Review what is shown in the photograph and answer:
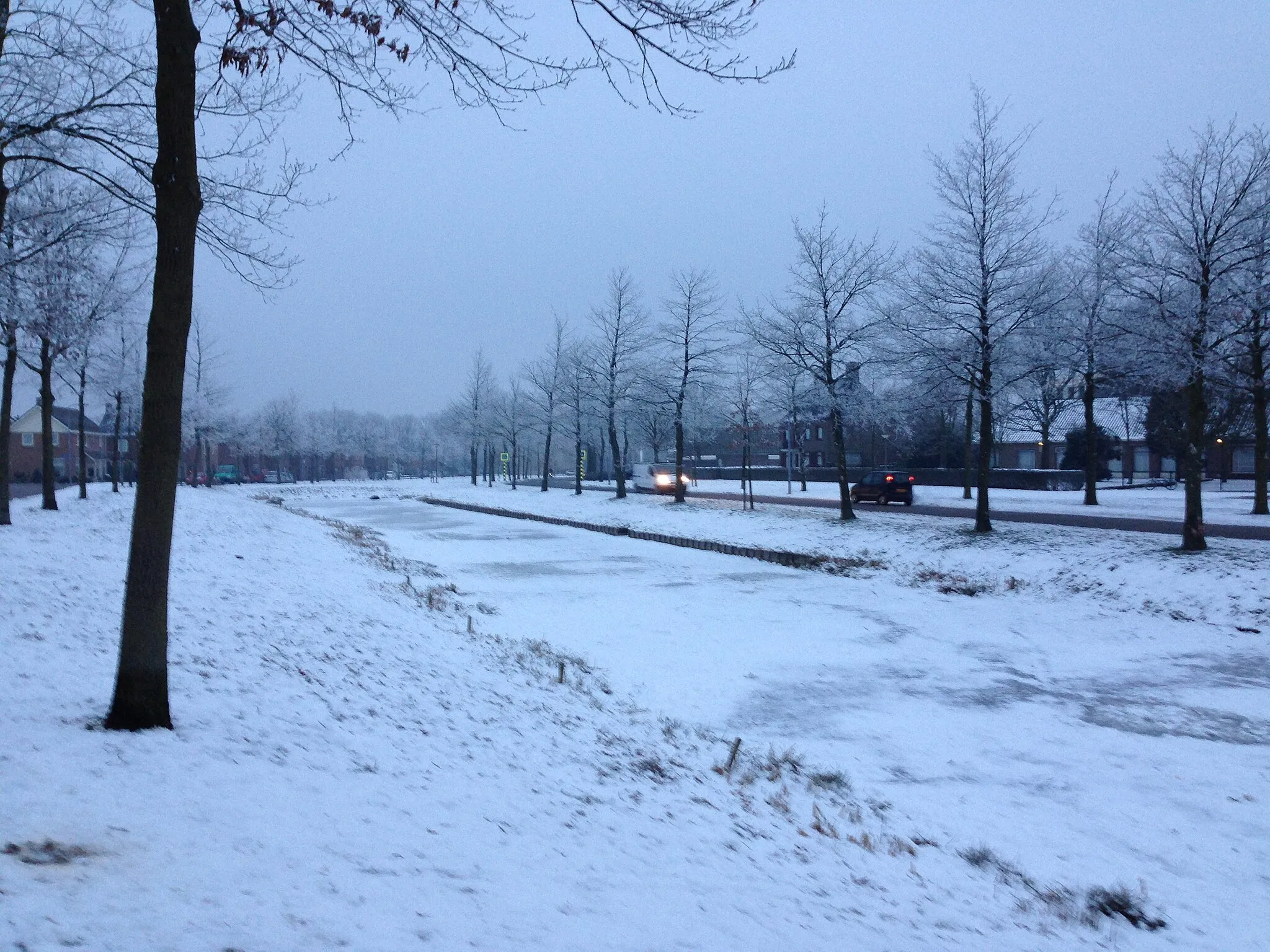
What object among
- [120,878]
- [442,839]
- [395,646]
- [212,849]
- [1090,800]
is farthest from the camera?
[395,646]

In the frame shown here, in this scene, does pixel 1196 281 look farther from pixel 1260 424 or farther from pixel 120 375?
pixel 120 375

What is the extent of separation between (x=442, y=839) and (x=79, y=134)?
6501mm

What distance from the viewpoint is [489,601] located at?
15.6 meters

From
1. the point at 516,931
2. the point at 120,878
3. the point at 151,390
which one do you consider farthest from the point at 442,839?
the point at 151,390

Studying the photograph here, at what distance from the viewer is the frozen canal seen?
6105 millimetres

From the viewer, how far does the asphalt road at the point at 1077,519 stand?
63.1 ft

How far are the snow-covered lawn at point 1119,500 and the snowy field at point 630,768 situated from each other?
1044 centimetres

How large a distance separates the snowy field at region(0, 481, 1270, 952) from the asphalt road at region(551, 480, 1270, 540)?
436 cm

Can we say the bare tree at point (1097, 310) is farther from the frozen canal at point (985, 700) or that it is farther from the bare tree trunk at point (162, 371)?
the bare tree trunk at point (162, 371)

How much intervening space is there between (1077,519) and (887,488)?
10980 mm

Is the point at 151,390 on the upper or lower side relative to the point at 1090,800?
upper

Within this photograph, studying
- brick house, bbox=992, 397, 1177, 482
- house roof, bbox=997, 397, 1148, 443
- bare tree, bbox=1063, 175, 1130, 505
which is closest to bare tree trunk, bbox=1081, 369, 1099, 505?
bare tree, bbox=1063, 175, 1130, 505

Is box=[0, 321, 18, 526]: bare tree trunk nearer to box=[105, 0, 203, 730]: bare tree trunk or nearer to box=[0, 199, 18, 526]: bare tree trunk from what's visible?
box=[0, 199, 18, 526]: bare tree trunk

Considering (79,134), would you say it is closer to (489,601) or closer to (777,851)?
(777,851)
